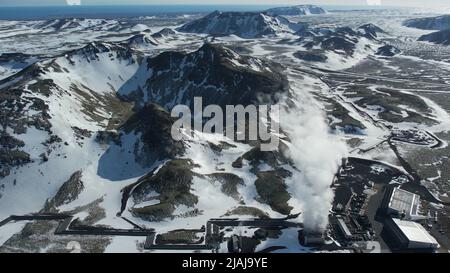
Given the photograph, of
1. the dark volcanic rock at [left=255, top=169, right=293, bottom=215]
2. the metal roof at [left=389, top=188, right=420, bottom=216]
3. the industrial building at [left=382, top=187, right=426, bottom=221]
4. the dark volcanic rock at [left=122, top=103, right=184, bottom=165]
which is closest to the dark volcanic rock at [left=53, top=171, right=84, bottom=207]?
the dark volcanic rock at [left=122, top=103, right=184, bottom=165]

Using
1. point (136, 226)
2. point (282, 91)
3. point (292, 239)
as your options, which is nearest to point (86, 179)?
point (136, 226)

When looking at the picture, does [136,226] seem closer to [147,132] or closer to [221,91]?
[147,132]

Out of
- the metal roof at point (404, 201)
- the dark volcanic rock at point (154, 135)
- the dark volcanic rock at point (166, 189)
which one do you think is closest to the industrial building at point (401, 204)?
the metal roof at point (404, 201)

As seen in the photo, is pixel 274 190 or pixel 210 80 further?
pixel 210 80

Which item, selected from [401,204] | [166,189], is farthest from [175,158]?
[401,204]

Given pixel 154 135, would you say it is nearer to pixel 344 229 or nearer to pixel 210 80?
pixel 344 229

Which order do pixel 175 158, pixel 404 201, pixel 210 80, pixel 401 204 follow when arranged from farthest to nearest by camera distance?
1. pixel 210 80
2. pixel 175 158
3. pixel 404 201
4. pixel 401 204

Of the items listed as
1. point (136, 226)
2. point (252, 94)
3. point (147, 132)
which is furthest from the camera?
point (252, 94)

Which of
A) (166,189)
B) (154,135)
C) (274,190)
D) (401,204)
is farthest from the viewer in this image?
(154,135)
